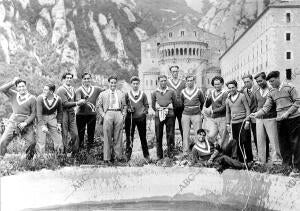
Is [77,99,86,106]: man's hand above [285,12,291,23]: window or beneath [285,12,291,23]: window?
beneath

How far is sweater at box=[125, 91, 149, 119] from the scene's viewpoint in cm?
991

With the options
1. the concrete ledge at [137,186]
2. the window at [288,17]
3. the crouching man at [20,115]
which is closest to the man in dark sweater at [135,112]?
the concrete ledge at [137,186]

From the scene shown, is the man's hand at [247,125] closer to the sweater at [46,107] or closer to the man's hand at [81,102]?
the man's hand at [81,102]

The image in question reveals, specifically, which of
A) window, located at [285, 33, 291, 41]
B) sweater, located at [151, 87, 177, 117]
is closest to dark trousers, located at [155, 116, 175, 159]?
sweater, located at [151, 87, 177, 117]

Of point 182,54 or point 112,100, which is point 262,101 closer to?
point 112,100

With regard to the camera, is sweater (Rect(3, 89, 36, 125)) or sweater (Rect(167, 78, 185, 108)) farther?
sweater (Rect(167, 78, 185, 108))

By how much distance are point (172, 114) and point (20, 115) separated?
11.9ft

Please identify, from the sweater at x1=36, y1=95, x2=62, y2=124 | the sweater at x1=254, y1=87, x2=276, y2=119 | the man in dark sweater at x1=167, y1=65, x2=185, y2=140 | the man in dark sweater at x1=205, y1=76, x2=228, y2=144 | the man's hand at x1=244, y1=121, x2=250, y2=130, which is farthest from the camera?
the man in dark sweater at x1=167, y1=65, x2=185, y2=140

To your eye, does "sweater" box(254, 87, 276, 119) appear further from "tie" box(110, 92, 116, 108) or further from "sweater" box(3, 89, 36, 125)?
"sweater" box(3, 89, 36, 125)

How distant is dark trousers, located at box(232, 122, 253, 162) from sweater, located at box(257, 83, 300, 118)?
1087mm

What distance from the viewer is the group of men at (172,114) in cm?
842

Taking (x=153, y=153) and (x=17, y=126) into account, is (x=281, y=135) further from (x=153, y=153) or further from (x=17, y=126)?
(x=17, y=126)

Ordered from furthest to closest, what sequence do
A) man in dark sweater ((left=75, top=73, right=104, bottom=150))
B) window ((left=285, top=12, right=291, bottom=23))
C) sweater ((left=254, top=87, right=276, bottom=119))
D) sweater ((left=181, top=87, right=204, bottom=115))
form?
1. window ((left=285, top=12, right=291, bottom=23))
2. man in dark sweater ((left=75, top=73, right=104, bottom=150))
3. sweater ((left=181, top=87, right=204, bottom=115))
4. sweater ((left=254, top=87, right=276, bottom=119))

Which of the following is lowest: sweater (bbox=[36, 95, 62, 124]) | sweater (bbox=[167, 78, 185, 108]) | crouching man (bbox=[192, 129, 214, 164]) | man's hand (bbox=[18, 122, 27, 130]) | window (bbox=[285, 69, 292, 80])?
crouching man (bbox=[192, 129, 214, 164])
